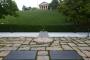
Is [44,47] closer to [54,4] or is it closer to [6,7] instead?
[6,7]

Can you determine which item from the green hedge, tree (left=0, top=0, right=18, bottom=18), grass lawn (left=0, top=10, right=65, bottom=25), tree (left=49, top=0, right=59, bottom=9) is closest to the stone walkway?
tree (left=0, top=0, right=18, bottom=18)

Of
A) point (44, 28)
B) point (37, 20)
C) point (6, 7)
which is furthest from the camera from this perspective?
point (37, 20)

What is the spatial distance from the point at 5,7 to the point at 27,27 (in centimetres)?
387

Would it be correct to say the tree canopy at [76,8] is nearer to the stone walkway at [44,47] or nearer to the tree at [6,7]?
the tree at [6,7]

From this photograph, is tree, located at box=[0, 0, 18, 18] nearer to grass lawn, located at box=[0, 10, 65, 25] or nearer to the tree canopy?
the tree canopy

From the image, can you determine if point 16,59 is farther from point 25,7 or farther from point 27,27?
point 25,7

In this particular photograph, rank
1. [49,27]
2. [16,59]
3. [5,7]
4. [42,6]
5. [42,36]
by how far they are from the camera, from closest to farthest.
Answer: [16,59] < [42,36] < [5,7] < [49,27] < [42,6]

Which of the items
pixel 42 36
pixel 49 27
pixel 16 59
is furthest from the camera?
pixel 49 27

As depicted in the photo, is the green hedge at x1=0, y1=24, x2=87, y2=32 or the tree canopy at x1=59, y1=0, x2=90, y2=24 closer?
the tree canopy at x1=59, y1=0, x2=90, y2=24

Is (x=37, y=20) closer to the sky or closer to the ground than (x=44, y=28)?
closer to the ground


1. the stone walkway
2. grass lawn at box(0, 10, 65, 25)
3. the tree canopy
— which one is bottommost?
grass lawn at box(0, 10, 65, 25)

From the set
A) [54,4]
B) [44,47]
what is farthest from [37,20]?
[44,47]

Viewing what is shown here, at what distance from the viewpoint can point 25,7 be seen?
248ft

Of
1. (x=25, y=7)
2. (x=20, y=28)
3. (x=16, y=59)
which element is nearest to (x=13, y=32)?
(x=20, y=28)
